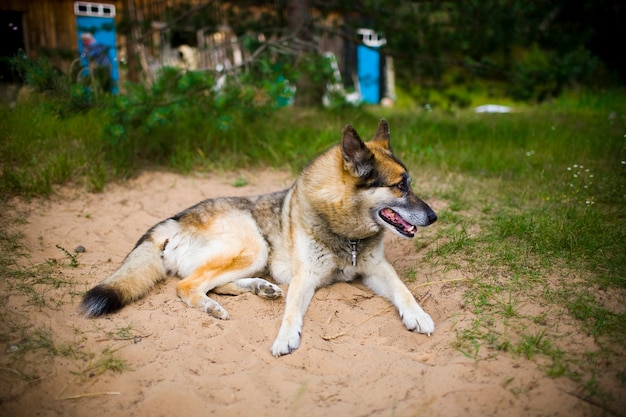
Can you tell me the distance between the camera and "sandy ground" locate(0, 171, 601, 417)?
99.3 inches

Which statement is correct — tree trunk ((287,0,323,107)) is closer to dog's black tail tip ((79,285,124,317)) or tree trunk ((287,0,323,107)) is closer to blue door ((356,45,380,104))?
dog's black tail tip ((79,285,124,317))

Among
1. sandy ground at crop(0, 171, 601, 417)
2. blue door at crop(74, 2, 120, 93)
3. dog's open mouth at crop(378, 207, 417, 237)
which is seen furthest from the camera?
blue door at crop(74, 2, 120, 93)

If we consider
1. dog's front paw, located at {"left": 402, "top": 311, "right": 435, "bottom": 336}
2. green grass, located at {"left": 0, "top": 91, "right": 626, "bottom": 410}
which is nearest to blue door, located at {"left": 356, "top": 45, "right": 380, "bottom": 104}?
green grass, located at {"left": 0, "top": 91, "right": 626, "bottom": 410}

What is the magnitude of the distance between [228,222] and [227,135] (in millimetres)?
3432

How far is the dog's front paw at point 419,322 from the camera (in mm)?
3209

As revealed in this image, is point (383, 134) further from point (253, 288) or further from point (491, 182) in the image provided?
point (491, 182)

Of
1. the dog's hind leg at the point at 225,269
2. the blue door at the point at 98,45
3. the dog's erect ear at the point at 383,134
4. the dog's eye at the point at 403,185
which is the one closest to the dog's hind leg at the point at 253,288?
the dog's hind leg at the point at 225,269

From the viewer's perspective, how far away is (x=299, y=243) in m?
3.82

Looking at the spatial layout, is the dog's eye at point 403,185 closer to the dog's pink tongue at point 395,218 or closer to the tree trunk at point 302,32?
the dog's pink tongue at point 395,218

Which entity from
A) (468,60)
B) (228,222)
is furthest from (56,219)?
(468,60)

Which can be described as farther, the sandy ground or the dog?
the dog

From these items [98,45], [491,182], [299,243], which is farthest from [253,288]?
[98,45]

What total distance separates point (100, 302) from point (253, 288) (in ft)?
4.01

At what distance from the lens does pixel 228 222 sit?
4070 millimetres
